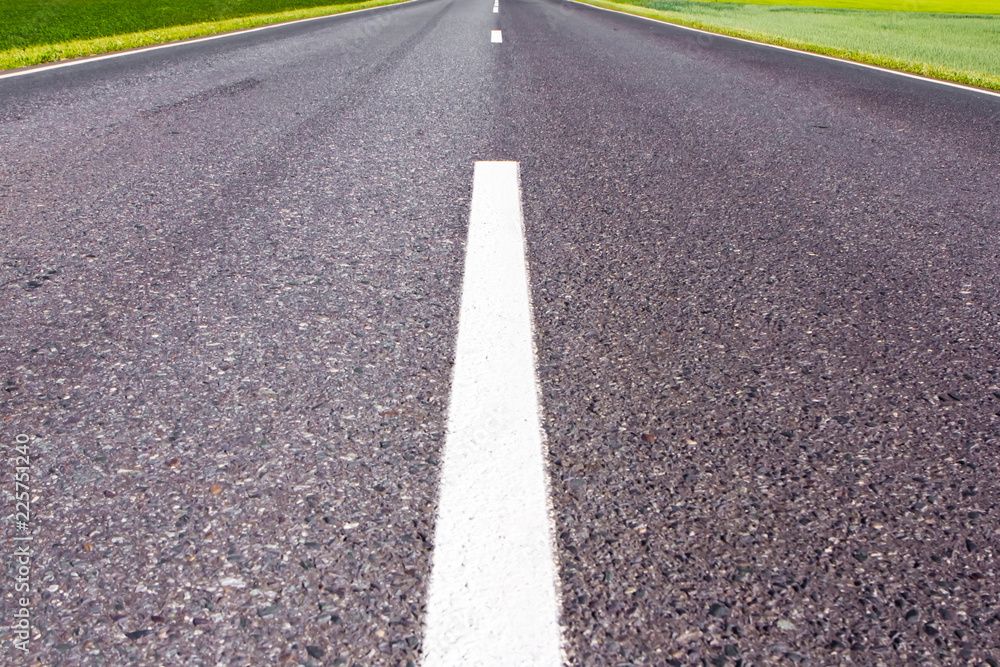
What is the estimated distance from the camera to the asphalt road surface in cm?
122

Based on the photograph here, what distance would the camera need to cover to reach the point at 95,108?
5.36 metres

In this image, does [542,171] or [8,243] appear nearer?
[8,243]

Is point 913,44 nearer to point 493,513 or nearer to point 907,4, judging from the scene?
point 493,513

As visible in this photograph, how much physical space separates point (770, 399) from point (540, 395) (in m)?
0.57

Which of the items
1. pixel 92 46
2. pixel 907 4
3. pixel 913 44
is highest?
pixel 92 46

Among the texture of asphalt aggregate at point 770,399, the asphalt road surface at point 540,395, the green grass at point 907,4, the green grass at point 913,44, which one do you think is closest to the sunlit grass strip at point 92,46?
the asphalt road surface at point 540,395

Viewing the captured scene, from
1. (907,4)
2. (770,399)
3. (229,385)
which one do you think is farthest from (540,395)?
(907,4)

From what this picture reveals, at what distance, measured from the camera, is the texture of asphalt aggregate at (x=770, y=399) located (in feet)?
4.05

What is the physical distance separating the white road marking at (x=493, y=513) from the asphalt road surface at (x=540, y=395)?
3cm

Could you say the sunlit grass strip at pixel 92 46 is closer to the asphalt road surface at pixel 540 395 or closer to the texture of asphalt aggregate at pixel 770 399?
the asphalt road surface at pixel 540 395

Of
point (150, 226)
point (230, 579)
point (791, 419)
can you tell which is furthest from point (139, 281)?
point (791, 419)

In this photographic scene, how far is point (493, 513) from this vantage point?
1.42 m

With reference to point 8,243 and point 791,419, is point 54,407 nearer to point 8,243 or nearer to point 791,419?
point 8,243

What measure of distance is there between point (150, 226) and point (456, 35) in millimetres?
9943
